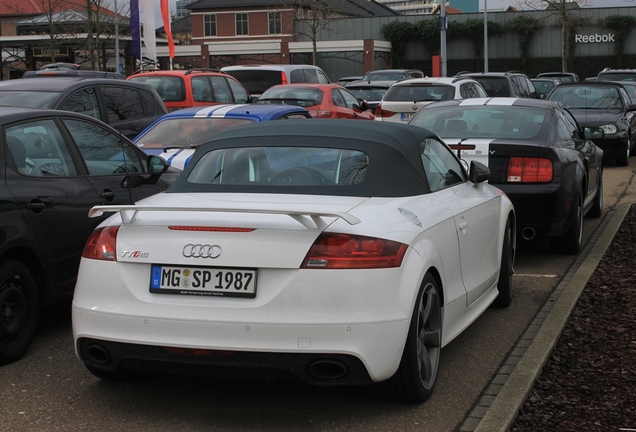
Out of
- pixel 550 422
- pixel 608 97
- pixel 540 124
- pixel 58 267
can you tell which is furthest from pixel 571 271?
pixel 608 97

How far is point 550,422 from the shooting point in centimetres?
484

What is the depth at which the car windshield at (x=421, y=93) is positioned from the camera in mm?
19594

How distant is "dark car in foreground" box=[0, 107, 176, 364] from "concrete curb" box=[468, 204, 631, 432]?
9.74ft

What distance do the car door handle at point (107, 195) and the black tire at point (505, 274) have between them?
112 inches

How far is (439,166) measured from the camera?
615 cm

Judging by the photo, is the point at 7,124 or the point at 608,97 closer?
the point at 7,124

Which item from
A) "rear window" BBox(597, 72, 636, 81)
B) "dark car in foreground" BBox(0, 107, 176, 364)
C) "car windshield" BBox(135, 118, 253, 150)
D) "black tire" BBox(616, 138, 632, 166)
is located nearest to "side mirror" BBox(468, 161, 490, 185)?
"dark car in foreground" BBox(0, 107, 176, 364)

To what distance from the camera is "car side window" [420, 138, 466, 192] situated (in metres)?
5.81

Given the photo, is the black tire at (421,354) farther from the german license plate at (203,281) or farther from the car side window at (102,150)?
the car side window at (102,150)

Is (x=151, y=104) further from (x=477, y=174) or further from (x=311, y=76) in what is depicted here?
(x=311, y=76)

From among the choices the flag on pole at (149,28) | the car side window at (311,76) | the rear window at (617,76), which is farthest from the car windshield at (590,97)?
the flag on pole at (149,28)

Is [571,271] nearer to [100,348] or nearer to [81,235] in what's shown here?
[81,235]

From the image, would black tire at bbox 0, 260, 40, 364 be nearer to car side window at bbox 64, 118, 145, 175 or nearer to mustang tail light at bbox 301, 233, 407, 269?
car side window at bbox 64, 118, 145, 175

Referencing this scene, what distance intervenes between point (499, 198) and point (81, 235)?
9.69 ft
